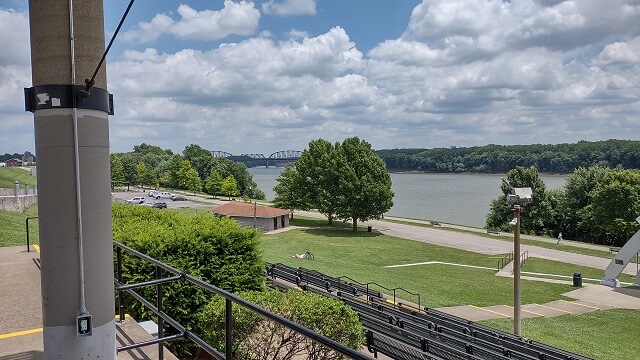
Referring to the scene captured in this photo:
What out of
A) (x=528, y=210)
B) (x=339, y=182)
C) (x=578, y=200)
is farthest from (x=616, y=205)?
(x=339, y=182)

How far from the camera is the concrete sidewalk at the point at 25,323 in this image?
14.8ft

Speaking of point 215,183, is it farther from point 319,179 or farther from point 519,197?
point 519,197

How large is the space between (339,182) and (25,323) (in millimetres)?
46127

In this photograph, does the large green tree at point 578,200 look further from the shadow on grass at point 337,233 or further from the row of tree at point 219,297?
the row of tree at point 219,297

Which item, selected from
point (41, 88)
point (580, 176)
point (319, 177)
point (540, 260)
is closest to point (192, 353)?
point (41, 88)

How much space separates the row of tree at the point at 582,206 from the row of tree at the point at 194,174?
166ft

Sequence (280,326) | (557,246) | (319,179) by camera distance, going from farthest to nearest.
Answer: (319,179) → (557,246) → (280,326)

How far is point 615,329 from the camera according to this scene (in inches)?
770

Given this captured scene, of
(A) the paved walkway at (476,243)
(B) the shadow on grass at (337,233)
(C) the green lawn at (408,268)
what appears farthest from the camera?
(B) the shadow on grass at (337,233)

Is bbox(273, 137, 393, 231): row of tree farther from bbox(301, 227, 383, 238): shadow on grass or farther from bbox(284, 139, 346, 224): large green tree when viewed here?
bbox(301, 227, 383, 238): shadow on grass

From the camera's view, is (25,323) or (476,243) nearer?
(25,323)

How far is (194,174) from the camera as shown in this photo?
10038 cm

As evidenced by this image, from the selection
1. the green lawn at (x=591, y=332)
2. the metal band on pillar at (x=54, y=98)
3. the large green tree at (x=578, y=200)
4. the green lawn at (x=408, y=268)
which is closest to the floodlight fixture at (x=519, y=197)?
the green lawn at (x=591, y=332)

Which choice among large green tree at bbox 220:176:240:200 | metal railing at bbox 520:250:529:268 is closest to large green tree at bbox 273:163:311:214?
metal railing at bbox 520:250:529:268
